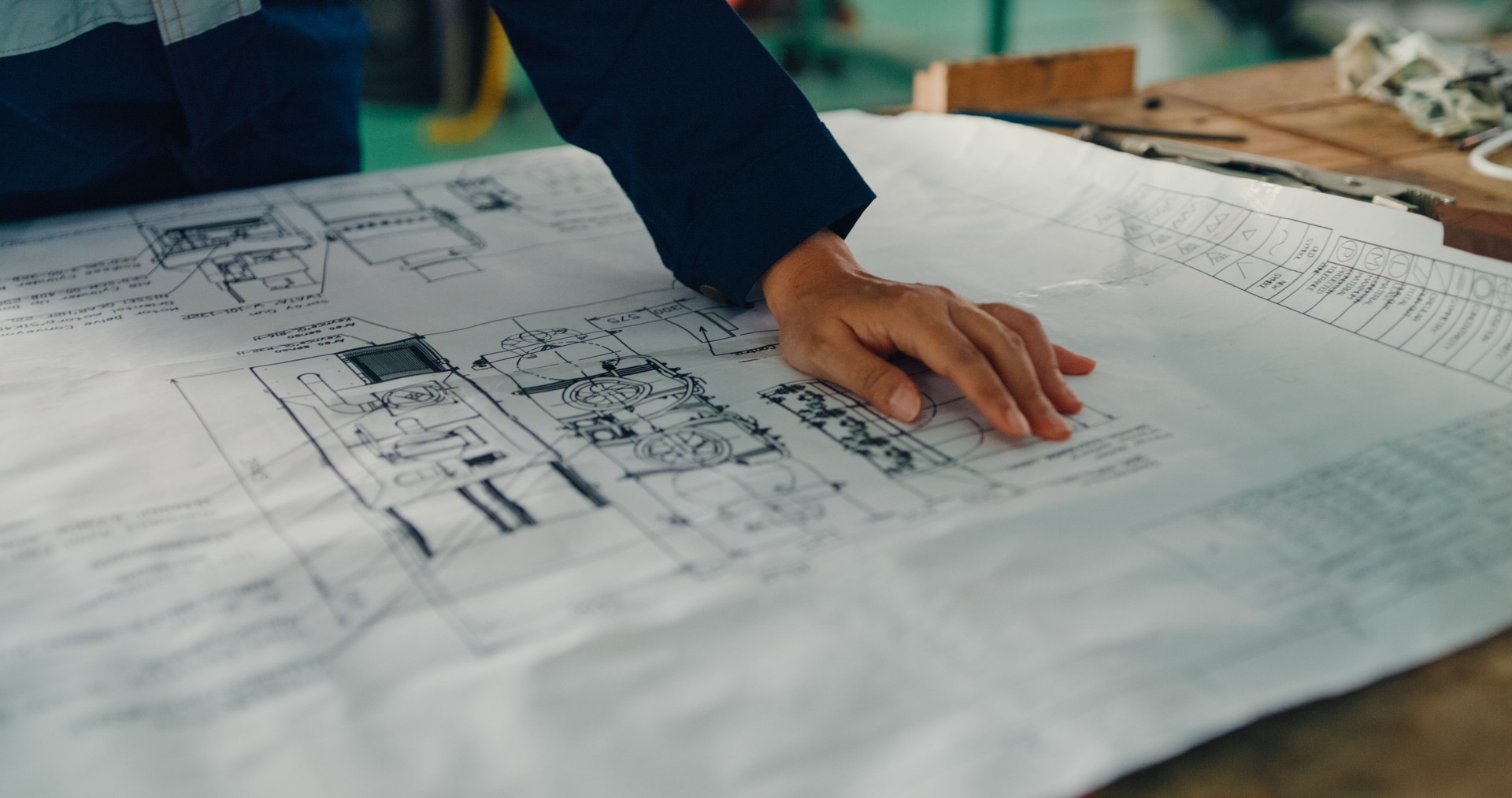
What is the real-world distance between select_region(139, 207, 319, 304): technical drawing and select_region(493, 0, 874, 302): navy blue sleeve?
9.6 inches

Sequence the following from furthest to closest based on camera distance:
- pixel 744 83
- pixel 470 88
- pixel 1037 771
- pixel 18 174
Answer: pixel 470 88
pixel 18 174
pixel 744 83
pixel 1037 771

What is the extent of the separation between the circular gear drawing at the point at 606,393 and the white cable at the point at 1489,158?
2.14 ft

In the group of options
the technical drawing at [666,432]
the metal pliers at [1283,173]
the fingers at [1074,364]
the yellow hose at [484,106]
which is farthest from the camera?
the yellow hose at [484,106]

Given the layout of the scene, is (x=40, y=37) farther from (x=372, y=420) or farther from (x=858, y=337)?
(x=858, y=337)

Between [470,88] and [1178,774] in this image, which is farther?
[470,88]

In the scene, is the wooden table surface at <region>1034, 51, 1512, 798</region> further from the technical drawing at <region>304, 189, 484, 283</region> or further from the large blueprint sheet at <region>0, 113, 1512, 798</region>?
the technical drawing at <region>304, 189, 484, 283</region>

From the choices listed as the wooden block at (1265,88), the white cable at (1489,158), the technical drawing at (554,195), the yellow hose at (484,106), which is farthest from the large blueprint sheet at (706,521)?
the yellow hose at (484,106)

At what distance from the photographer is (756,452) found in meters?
0.48

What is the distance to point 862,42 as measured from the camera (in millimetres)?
→ 2979

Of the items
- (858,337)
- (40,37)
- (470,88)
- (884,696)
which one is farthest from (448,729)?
(470,88)

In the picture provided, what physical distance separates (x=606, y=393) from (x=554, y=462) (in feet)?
0.25

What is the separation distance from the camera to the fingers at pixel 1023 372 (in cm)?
49

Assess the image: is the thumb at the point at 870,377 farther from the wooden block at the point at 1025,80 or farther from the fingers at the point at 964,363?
the wooden block at the point at 1025,80

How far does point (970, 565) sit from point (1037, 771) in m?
0.10
